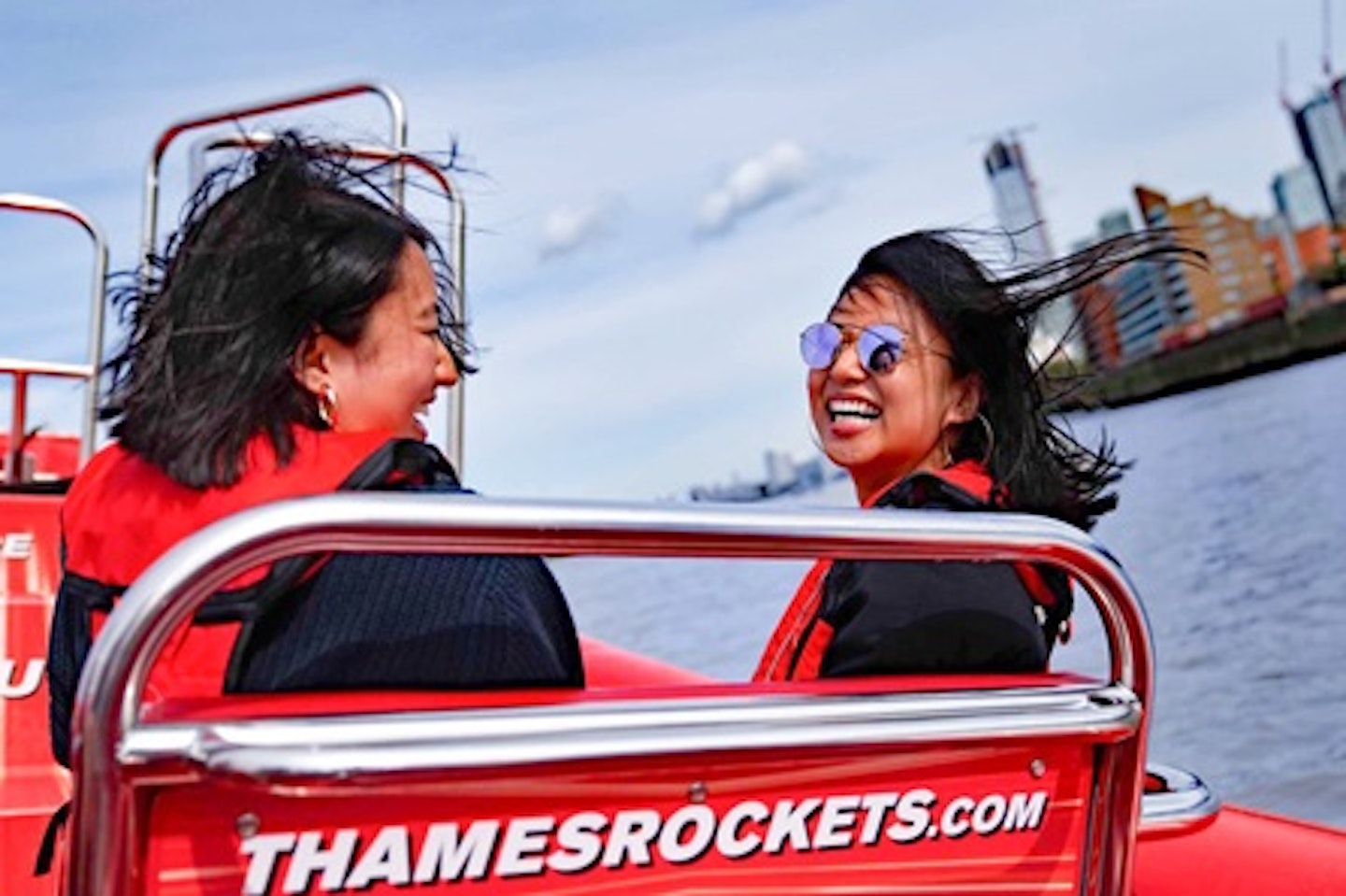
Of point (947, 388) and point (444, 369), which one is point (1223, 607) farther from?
point (444, 369)

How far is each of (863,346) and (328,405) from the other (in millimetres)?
663

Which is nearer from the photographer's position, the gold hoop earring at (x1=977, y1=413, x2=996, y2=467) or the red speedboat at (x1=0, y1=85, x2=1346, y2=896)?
the red speedboat at (x1=0, y1=85, x2=1346, y2=896)

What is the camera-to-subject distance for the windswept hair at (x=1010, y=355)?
178cm

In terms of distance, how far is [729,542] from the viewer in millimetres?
1156

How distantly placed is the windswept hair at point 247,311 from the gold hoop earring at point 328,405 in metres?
0.02

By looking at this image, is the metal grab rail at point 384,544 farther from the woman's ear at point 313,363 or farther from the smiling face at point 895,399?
the smiling face at point 895,399

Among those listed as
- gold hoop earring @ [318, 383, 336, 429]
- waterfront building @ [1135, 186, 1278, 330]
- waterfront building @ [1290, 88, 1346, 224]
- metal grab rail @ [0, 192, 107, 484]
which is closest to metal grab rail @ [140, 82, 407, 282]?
metal grab rail @ [0, 192, 107, 484]

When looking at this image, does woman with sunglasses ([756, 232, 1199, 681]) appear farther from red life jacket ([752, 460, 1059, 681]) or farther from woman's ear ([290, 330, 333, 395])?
woman's ear ([290, 330, 333, 395])

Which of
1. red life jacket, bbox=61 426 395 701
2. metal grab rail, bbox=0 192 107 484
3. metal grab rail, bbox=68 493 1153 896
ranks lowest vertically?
metal grab rail, bbox=68 493 1153 896

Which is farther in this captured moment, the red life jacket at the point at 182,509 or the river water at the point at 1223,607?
the river water at the point at 1223,607

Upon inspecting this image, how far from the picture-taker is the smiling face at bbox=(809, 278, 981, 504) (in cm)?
181

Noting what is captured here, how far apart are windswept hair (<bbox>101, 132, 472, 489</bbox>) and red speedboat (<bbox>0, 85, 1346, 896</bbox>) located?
275 mm

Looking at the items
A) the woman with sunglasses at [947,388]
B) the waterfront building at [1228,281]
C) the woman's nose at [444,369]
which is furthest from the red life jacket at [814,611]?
the waterfront building at [1228,281]

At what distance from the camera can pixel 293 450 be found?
1.32m
